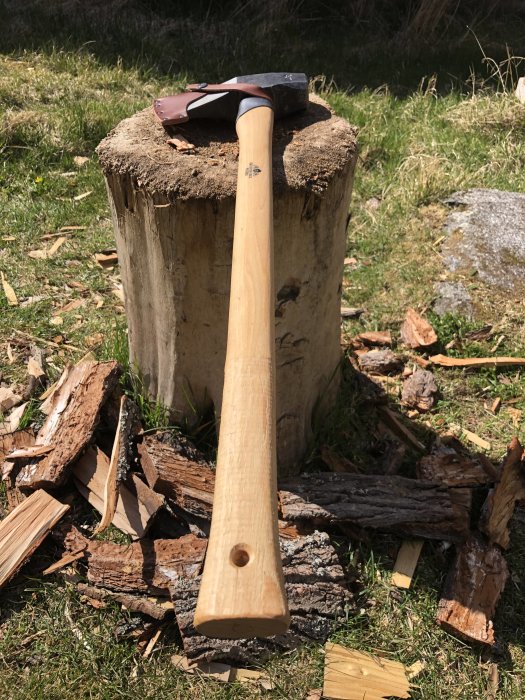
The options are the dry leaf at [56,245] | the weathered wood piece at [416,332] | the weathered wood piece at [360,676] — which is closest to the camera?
the weathered wood piece at [360,676]

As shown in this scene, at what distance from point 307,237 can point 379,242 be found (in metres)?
2.45

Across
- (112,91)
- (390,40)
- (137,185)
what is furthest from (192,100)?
(390,40)

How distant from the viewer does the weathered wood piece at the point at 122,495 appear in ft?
9.23

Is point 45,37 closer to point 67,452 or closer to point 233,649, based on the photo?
point 67,452

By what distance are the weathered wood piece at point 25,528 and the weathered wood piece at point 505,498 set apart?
5.71 ft

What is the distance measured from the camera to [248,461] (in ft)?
5.37

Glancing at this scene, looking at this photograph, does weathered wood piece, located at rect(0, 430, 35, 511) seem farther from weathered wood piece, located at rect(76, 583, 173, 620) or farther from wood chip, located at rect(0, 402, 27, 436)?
weathered wood piece, located at rect(76, 583, 173, 620)

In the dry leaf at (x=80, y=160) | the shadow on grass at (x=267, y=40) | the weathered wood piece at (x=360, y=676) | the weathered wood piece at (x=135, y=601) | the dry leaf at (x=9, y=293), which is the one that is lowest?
the weathered wood piece at (x=360, y=676)

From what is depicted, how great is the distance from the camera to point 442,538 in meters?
2.87

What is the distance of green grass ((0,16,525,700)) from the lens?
250 cm

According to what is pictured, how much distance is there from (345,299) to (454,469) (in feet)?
5.40

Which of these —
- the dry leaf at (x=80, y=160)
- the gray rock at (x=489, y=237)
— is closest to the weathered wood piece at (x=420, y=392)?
the gray rock at (x=489, y=237)

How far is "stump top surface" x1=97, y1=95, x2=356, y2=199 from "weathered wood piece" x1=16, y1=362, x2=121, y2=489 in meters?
0.96

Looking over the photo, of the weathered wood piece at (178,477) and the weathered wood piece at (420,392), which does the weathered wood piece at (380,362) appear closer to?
the weathered wood piece at (420,392)
